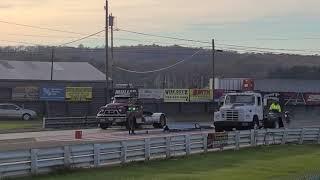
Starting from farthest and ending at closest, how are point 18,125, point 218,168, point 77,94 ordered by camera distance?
point 77,94 → point 18,125 → point 218,168

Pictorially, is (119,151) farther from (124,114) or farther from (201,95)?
(201,95)

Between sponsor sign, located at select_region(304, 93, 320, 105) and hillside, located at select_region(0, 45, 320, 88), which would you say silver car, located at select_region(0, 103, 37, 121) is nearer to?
sponsor sign, located at select_region(304, 93, 320, 105)

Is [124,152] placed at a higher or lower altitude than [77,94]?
lower

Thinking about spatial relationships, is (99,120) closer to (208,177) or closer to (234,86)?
(208,177)

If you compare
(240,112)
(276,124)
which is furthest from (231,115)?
(276,124)

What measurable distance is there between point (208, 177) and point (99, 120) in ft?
88.8

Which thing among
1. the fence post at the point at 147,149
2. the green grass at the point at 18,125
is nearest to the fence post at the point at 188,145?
the fence post at the point at 147,149

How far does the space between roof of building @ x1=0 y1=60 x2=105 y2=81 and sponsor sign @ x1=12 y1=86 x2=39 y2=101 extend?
513 inches

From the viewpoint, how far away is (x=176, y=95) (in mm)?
73438

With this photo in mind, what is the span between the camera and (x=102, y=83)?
89.1 m

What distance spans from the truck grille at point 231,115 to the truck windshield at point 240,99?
0.67 m

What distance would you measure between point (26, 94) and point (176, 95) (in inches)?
641

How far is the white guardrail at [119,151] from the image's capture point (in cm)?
1872

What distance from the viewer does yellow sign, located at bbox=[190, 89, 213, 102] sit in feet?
246
